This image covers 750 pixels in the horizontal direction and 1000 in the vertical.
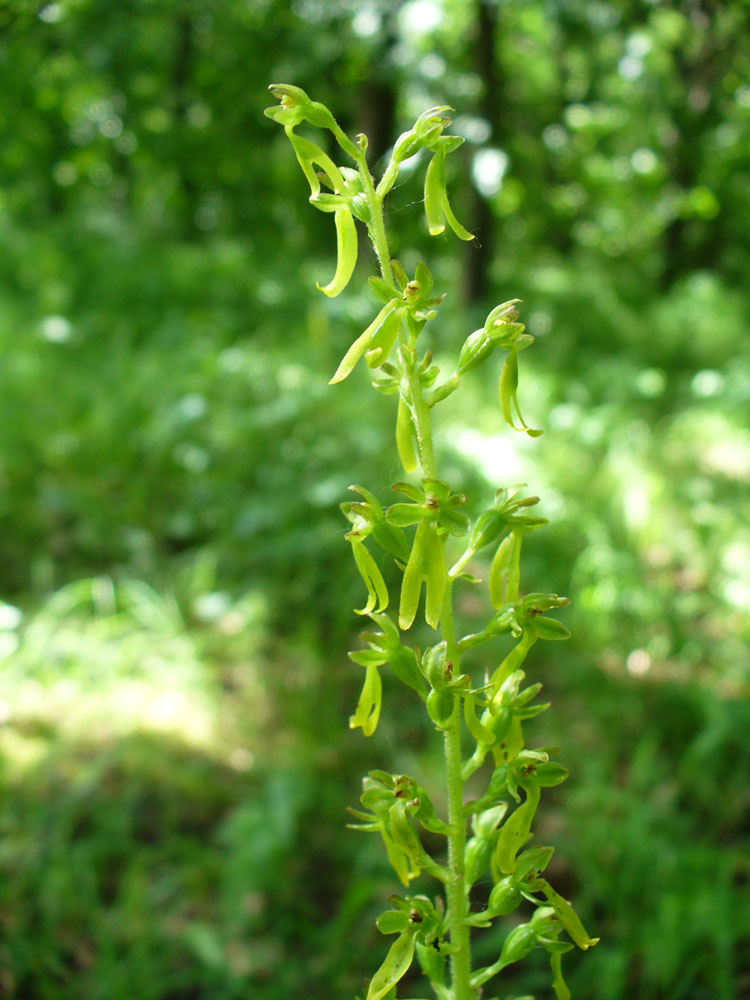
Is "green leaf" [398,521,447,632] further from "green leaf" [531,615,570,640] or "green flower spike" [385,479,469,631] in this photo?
"green leaf" [531,615,570,640]

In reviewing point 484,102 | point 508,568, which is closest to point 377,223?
point 508,568

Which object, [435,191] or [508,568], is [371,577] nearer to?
[508,568]

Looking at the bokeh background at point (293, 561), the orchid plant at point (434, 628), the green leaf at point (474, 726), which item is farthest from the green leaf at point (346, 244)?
the bokeh background at point (293, 561)

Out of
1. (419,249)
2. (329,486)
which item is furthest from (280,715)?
(419,249)

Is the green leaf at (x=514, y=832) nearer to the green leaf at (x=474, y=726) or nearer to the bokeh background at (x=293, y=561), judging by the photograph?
the green leaf at (x=474, y=726)

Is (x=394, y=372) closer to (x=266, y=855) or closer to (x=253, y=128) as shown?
(x=266, y=855)
